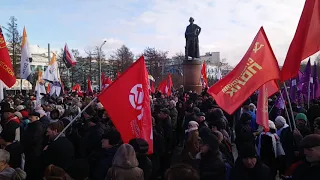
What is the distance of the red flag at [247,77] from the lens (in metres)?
5.10

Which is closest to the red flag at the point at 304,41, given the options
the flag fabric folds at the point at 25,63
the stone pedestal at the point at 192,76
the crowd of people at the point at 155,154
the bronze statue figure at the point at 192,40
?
the crowd of people at the point at 155,154

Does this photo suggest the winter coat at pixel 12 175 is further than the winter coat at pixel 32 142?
No

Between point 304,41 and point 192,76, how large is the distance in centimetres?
1528

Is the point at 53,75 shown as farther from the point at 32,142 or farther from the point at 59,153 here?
the point at 59,153

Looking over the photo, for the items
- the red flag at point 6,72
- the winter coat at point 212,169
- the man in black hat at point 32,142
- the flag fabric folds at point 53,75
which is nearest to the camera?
the winter coat at point 212,169

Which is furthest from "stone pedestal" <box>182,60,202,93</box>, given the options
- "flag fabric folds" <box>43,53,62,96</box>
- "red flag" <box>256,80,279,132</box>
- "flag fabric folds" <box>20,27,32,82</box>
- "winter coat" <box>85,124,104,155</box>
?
"winter coat" <box>85,124,104,155</box>

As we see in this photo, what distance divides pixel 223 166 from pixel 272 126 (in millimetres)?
2286

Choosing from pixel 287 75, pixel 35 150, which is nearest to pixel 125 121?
pixel 35 150

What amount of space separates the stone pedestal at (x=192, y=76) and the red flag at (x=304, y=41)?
15.1 metres

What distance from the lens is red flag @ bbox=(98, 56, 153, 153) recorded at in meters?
4.81

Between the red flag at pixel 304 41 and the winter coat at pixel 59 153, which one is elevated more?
the red flag at pixel 304 41

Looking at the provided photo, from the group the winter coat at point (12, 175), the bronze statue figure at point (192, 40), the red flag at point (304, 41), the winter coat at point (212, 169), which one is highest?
the bronze statue figure at point (192, 40)

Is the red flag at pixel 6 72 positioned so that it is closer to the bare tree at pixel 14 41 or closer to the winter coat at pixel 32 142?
the winter coat at pixel 32 142

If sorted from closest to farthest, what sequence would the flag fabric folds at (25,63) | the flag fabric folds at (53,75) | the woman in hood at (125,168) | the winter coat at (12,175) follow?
the woman in hood at (125,168), the winter coat at (12,175), the flag fabric folds at (25,63), the flag fabric folds at (53,75)
